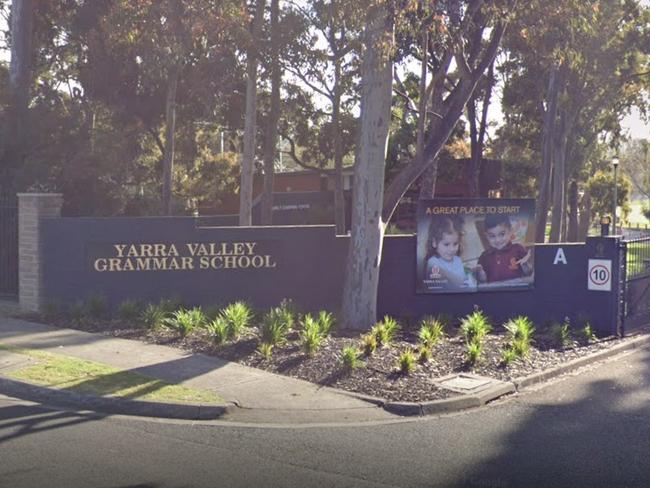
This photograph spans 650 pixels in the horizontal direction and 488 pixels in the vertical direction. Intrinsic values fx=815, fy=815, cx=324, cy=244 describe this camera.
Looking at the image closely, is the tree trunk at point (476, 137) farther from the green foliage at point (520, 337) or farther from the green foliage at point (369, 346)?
the green foliage at point (369, 346)

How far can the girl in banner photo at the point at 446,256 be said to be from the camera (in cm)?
1539

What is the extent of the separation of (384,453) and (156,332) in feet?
20.8

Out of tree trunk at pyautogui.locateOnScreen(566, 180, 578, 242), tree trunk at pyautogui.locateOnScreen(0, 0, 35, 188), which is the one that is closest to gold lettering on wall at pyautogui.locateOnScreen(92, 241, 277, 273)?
tree trunk at pyautogui.locateOnScreen(0, 0, 35, 188)

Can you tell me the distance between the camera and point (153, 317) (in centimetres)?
1330

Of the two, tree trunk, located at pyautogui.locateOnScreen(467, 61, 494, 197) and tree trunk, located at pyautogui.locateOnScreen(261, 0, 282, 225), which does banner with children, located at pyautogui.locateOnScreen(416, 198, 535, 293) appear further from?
tree trunk, located at pyautogui.locateOnScreen(467, 61, 494, 197)

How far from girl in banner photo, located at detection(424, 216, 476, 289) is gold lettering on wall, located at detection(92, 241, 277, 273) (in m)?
2.98

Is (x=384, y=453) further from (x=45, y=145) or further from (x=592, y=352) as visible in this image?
(x=45, y=145)

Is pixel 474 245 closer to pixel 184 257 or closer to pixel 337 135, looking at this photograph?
pixel 184 257

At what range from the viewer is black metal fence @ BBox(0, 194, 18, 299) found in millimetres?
16922

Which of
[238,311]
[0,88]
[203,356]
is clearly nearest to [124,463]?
[203,356]

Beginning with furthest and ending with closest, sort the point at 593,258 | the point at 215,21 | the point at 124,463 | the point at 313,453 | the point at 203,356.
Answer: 1. the point at 215,21
2. the point at 593,258
3. the point at 203,356
4. the point at 313,453
5. the point at 124,463

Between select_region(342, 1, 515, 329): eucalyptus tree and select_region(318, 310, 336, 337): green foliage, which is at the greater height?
select_region(342, 1, 515, 329): eucalyptus tree

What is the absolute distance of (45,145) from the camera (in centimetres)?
2011

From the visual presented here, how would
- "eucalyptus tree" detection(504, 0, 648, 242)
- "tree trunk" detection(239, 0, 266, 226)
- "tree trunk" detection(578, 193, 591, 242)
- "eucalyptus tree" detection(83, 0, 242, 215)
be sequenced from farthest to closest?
"tree trunk" detection(578, 193, 591, 242), "eucalyptus tree" detection(504, 0, 648, 242), "tree trunk" detection(239, 0, 266, 226), "eucalyptus tree" detection(83, 0, 242, 215)
